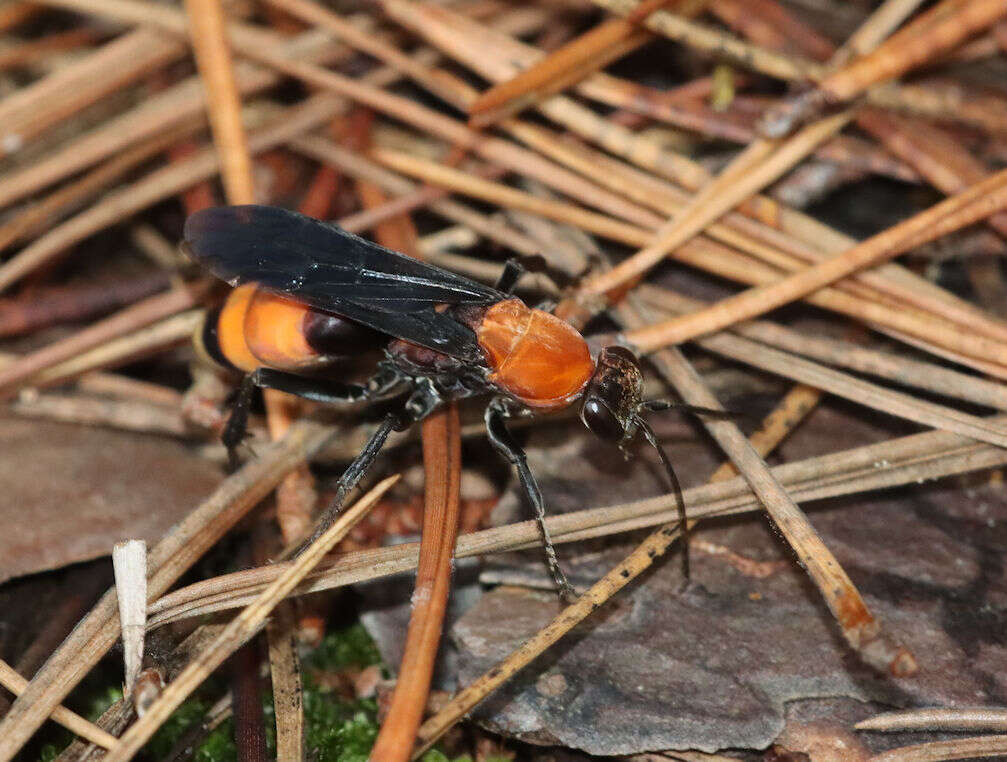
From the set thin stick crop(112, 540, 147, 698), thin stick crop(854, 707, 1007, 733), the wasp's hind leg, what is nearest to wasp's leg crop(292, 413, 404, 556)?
the wasp's hind leg

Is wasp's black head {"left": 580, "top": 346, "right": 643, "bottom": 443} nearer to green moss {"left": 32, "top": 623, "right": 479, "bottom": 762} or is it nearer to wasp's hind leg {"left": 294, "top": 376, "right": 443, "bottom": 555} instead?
wasp's hind leg {"left": 294, "top": 376, "right": 443, "bottom": 555}

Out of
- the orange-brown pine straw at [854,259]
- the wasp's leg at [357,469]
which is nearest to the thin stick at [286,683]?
the wasp's leg at [357,469]

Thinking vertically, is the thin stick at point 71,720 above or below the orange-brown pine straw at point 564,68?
below

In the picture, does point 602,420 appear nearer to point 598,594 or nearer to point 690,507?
point 690,507

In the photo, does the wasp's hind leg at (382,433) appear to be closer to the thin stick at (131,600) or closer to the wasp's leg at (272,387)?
the wasp's leg at (272,387)

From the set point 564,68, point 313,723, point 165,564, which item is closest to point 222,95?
point 564,68
